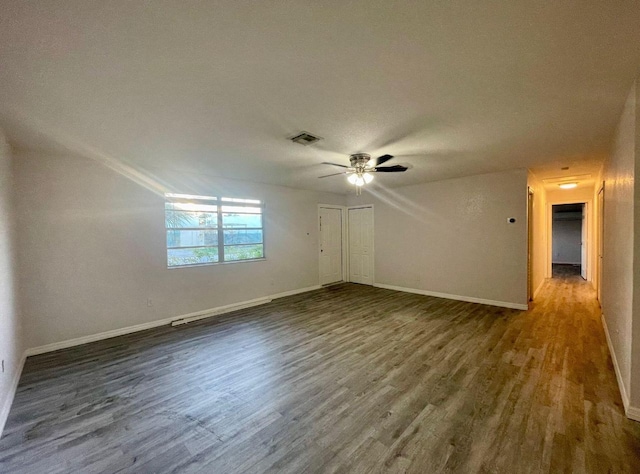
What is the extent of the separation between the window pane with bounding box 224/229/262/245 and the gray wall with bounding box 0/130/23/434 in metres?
2.84

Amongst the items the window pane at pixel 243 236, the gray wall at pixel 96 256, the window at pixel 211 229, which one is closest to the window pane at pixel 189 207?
the window at pixel 211 229

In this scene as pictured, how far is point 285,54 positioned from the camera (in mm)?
1598

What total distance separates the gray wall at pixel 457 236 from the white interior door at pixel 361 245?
26 centimetres

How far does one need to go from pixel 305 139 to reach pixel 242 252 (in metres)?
3.26

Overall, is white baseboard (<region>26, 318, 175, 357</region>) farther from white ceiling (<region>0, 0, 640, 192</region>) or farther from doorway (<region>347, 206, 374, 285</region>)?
doorway (<region>347, 206, 374, 285</region>)

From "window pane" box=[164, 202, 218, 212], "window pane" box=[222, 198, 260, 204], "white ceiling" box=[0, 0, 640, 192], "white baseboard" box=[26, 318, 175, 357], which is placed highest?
"white ceiling" box=[0, 0, 640, 192]

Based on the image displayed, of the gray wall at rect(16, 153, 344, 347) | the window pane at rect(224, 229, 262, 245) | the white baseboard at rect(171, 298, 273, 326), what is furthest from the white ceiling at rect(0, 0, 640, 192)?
the white baseboard at rect(171, 298, 273, 326)

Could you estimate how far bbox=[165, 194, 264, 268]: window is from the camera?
4.71 m

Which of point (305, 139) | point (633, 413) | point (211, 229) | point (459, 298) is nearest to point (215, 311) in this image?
point (211, 229)

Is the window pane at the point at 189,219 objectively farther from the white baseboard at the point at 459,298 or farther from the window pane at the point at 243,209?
the white baseboard at the point at 459,298

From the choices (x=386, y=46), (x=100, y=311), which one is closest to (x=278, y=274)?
(x=100, y=311)

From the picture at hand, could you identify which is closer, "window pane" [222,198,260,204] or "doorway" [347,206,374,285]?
"window pane" [222,198,260,204]

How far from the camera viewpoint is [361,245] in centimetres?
748

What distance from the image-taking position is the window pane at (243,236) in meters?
5.37
